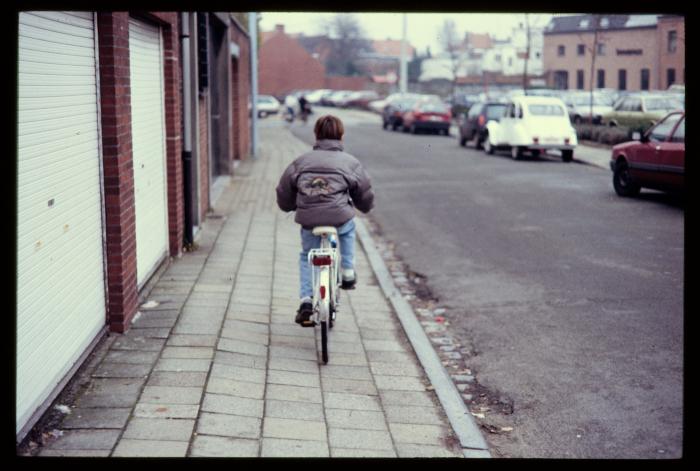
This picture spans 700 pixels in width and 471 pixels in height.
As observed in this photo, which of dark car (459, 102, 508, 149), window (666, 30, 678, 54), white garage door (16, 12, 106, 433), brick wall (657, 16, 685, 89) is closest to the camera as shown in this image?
white garage door (16, 12, 106, 433)

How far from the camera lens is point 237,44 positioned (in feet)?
75.8

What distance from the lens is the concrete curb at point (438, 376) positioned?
5.21 m

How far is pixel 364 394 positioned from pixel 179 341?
1.48 metres

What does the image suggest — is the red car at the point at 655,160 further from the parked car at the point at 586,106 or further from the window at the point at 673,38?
the parked car at the point at 586,106

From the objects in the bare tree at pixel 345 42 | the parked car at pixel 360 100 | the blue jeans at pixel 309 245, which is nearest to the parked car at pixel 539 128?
the blue jeans at pixel 309 245

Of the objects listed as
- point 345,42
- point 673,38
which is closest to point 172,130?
point 673,38

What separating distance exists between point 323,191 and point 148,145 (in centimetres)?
253

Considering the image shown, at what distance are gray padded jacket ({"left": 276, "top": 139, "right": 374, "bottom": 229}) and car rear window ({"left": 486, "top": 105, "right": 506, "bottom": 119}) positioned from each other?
20683 millimetres

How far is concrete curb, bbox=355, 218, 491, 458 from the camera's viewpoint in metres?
5.21

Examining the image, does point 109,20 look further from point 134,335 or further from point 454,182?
point 454,182

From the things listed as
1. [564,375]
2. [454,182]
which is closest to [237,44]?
[454,182]

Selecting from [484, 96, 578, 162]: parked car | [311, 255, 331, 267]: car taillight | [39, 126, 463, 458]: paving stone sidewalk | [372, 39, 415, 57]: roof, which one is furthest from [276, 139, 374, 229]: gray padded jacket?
[372, 39, 415, 57]: roof

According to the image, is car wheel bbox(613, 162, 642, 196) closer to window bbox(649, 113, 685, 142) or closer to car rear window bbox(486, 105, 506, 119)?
window bbox(649, 113, 685, 142)

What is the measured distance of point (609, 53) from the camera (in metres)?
33.9
